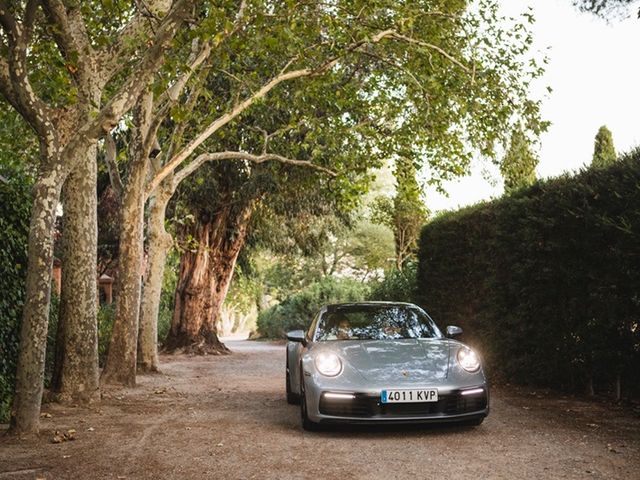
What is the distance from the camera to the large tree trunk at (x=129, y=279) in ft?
39.9

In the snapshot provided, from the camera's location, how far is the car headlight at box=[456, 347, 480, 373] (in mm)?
7430

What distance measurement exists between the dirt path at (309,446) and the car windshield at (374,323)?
113 cm

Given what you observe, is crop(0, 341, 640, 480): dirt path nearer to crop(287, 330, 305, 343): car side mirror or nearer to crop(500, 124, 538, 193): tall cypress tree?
crop(287, 330, 305, 343): car side mirror

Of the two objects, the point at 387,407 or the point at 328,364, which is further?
the point at 328,364

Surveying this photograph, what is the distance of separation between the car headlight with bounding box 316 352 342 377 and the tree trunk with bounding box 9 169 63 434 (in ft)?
9.30

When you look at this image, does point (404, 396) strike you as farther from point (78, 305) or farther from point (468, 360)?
point (78, 305)

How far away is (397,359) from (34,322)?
12.3ft

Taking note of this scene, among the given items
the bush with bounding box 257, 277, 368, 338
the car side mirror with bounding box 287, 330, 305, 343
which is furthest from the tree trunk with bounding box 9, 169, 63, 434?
the bush with bounding box 257, 277, 368, 338

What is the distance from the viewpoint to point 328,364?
7324mm

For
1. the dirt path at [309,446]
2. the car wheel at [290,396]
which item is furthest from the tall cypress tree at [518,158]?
the car wheel at [290,396]

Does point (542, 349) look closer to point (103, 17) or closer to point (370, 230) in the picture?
point (103, 17)

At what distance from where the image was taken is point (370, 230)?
54.0 metres

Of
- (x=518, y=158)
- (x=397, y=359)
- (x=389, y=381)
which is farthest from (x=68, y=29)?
(x=518, y=158)

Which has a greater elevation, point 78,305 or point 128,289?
point 128,289
